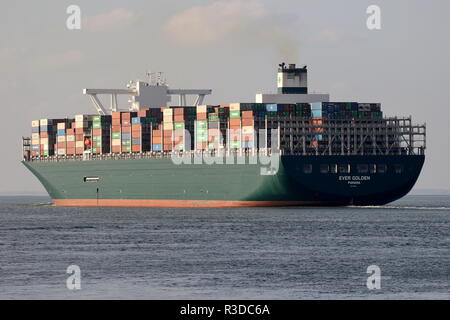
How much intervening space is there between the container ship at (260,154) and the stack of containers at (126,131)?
0.38 ft

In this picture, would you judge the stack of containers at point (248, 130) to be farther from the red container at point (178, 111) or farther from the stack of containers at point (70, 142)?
the stack of containers at point (70, 142)

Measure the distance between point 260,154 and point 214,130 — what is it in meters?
8.51

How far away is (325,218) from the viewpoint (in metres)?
98.5

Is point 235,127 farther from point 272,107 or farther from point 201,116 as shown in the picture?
point 201,116

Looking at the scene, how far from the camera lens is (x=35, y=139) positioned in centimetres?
15488

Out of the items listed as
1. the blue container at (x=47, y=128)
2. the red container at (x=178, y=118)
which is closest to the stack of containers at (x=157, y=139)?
the red container at (x=178, y=118)

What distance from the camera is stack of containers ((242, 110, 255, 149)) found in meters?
117

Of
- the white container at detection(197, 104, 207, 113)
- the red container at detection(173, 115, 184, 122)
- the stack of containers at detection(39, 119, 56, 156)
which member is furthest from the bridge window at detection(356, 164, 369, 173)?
the stack of containers at detection(39, 119, 56, 156)

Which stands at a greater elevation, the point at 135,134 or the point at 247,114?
the point at 247,114

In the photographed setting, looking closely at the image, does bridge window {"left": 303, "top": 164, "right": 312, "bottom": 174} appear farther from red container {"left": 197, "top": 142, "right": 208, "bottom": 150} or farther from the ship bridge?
the ship bridge

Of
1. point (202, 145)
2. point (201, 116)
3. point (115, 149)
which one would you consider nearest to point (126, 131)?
point (115, 149)

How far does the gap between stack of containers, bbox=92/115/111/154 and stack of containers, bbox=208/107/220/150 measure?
70.1 ft
